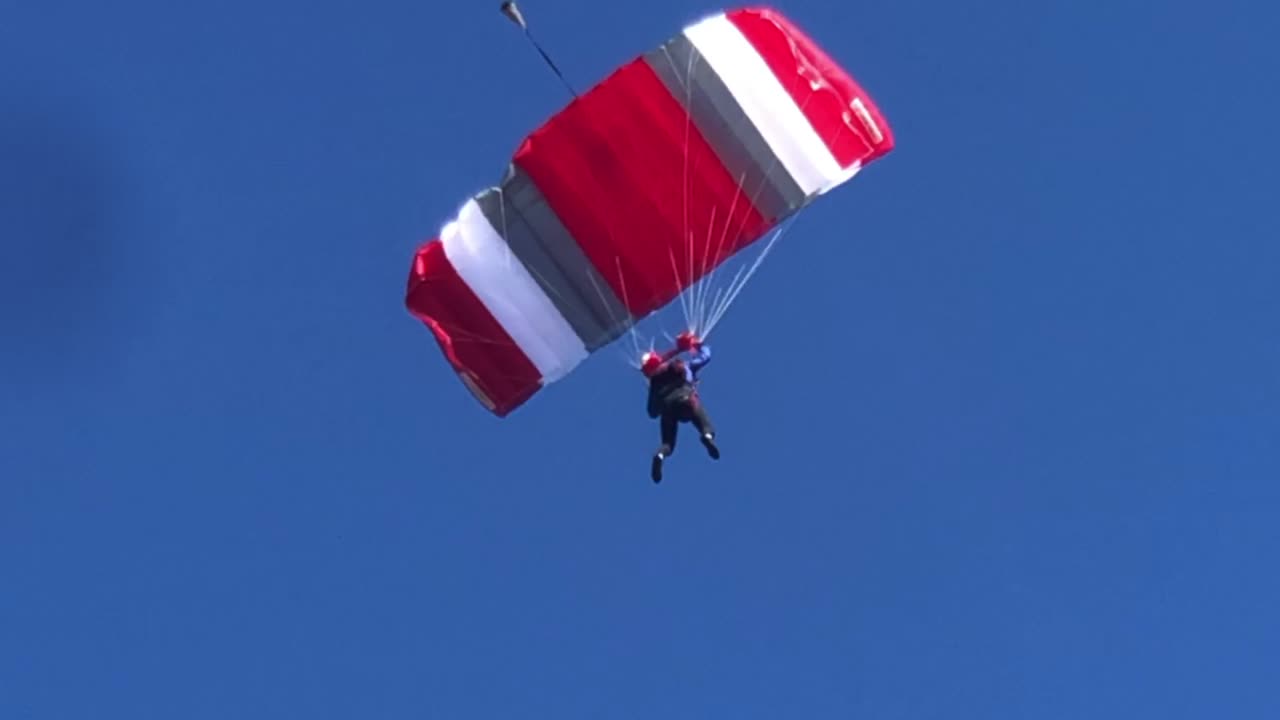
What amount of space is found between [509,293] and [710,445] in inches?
96.7

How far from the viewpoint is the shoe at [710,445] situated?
19.0 meters

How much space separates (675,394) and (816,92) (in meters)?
2.95

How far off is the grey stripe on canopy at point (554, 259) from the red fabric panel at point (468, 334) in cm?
60

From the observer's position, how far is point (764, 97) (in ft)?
63.7

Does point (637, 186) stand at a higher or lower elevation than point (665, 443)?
higher

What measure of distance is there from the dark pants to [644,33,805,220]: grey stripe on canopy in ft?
6.03

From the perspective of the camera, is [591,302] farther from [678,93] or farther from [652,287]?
[678,93]

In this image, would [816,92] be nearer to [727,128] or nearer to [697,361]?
[727,128]

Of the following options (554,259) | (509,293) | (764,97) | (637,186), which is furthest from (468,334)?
(764,97)

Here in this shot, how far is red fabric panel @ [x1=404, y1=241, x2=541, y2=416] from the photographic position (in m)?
20.1

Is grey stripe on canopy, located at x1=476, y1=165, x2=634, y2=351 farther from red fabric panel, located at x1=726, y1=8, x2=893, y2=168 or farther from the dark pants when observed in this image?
red fabric panel, located at x1=726, y1=8, x2=893, y2=168

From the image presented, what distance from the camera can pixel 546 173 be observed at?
1950cm

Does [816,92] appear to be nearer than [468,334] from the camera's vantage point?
Yes

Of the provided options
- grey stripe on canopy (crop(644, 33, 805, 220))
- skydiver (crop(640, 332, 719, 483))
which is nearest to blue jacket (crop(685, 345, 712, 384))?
skydiver (crop(640, 332, 719, 483))
